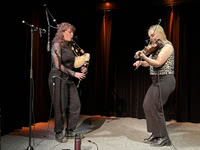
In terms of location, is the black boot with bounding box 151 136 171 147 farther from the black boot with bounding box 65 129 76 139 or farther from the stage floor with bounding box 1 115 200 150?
the black boot with bounding box 65 129 76 139

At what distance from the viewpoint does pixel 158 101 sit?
2969 mm

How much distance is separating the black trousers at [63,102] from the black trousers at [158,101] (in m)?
1.06

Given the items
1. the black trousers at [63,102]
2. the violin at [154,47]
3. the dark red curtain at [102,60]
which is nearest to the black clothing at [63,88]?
the black trousers at [63,102]

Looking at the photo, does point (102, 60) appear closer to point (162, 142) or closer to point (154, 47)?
point (154, 47)

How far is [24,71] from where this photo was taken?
13.6ft

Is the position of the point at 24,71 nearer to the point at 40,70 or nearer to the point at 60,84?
the point at 40,70

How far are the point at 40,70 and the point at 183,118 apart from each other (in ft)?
10.2

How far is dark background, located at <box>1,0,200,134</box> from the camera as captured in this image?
3934 mm

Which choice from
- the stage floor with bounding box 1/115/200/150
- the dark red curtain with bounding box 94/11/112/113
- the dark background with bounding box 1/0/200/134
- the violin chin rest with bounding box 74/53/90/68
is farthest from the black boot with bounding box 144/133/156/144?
the dark red curtain with bounding box 94/11/112/113

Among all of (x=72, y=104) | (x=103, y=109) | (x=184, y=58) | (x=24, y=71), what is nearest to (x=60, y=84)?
(x=72, y=104)

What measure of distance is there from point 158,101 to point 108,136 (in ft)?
3.50

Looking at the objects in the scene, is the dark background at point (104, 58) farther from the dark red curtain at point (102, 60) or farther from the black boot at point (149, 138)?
the black boot at point (149, 138)

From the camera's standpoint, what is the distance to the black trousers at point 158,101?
2.95 m

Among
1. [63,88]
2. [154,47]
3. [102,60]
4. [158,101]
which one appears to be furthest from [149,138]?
[102,60]
